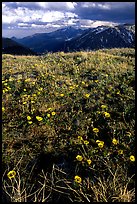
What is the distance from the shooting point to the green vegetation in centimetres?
484

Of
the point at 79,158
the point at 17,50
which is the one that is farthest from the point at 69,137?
the point at 17,50

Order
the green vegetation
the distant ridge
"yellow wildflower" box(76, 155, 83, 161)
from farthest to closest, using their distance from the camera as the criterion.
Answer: the distant ridge < "yellow wildflower" box(76, 155, 83, 161) < the green vegetation

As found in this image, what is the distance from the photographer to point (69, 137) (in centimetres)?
643

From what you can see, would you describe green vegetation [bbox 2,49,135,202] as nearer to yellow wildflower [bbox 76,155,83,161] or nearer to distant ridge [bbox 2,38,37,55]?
yellow wildflower [bbox 76,155,83,161]

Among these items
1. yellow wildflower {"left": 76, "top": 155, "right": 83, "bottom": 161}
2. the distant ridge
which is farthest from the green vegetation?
the distant ridge

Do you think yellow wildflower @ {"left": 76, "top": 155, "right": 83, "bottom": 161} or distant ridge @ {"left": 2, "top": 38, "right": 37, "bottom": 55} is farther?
distant ridge @ {"left": 2, "top": 38, "right": 37, "bottom": 55}

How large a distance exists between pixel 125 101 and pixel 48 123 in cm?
207

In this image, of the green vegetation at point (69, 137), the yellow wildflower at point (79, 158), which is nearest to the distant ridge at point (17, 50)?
the green vegetation at point (69, 137)

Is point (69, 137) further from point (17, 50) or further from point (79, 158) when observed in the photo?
point (17, 50)

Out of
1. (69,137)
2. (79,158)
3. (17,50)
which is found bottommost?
(79,158)

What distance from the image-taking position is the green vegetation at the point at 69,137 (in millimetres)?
4840

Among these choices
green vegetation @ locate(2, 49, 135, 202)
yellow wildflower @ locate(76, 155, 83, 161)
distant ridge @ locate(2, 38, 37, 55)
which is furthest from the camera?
distant ridge @ locate(2, 38, 37, 55)

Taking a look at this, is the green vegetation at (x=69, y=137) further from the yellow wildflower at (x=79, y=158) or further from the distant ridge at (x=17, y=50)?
the distant ridge at (x=17, y=50)

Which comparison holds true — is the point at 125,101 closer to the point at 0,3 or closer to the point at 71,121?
the point at 71,121
